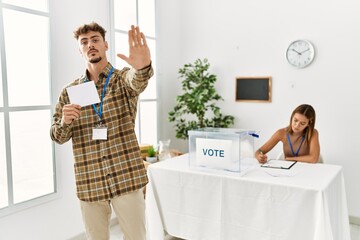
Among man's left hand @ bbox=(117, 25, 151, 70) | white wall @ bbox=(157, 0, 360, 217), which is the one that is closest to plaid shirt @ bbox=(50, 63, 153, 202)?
man's left hand @ bbox=(117, 25, 151, 70)

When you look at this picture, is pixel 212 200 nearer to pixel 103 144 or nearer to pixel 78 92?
pixel 103 144

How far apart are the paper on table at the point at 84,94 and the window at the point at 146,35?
1646 mm

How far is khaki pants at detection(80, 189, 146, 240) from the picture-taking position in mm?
1729

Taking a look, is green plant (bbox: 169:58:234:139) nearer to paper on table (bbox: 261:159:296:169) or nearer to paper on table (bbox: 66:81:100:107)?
paper on table (bbox: 261:159:296:169)

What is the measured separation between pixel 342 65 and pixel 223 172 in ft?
6.11

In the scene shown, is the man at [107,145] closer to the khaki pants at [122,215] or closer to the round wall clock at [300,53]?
the khaki pants at [122,215]

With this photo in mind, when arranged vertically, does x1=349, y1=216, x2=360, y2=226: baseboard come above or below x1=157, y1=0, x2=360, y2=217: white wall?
below

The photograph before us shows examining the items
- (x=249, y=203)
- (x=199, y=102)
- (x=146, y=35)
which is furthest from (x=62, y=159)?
(x=146, y=35)

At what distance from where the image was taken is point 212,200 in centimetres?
228

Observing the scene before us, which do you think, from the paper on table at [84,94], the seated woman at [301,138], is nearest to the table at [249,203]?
the seated woman at [301,138]

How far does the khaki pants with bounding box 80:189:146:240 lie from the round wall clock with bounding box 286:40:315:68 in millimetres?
2413

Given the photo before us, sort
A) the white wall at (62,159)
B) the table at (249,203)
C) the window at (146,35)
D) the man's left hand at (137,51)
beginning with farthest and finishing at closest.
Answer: the window at (146,35)
the white wall at (62,159)
the table at (249,203)
the man's left hand at (137,51)

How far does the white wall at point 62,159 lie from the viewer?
2.48 meters

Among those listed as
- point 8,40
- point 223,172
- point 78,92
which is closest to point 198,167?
point 223,172
